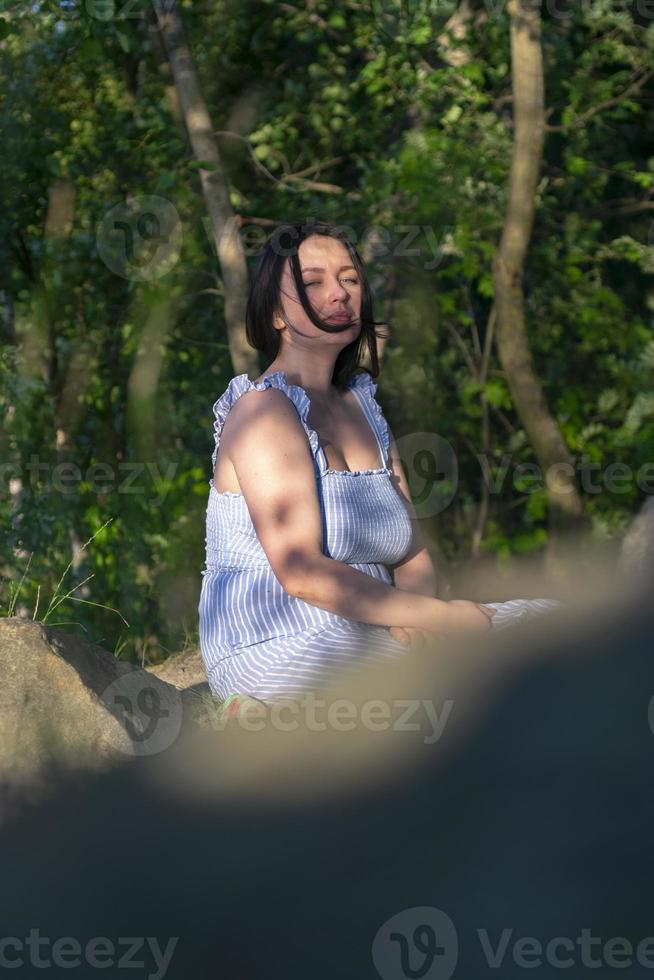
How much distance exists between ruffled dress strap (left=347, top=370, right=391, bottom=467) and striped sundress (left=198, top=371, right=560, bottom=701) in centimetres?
17

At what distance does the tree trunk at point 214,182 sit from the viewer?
6.31m

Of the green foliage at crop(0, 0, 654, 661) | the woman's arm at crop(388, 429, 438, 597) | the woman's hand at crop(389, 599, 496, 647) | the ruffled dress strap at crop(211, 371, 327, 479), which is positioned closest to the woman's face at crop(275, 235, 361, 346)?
the ruffled dress strap at crop(211, 371, 327, 479)

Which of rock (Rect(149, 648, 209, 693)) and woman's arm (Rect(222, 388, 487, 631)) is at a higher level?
woman's arm (Rect(222, 388, 487, 631))

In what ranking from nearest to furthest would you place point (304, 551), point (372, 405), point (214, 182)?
point (304, 551) < point (372, 405) < point (214, 182)

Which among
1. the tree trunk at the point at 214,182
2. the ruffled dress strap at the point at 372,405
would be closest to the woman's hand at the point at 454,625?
the ruffled dress strap at the point at 372,405

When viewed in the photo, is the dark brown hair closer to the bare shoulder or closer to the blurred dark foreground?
the bare shoulder

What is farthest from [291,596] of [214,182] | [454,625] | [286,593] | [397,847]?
[214,182]

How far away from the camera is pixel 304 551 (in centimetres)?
246

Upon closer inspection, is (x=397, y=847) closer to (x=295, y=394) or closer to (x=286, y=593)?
(x=286, y=593)

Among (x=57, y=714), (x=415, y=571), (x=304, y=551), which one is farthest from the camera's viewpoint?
(x=415, y=571)

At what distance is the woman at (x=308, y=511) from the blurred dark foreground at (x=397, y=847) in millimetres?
812

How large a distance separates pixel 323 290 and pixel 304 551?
2.20ft

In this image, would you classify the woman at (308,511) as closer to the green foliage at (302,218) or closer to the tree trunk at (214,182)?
the tree trunk at (214,182)

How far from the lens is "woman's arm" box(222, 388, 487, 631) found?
2461 mm
